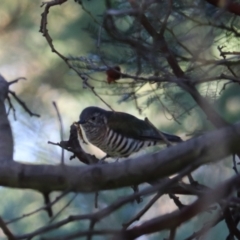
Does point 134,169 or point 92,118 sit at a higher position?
point 92,118

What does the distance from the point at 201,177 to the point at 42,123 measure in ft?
5.06

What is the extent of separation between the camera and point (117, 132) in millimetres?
2621

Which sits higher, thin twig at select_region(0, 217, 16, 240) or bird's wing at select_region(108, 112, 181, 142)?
bird's wing at select_region(108, 112, 181, 142)

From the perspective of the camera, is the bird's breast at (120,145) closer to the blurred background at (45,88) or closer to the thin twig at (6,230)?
the blurred background at (45,88)

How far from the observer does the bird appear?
248 cm

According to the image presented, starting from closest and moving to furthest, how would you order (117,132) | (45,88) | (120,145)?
(120,145), (117,132), (45,88)

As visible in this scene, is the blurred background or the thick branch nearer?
the thick branch

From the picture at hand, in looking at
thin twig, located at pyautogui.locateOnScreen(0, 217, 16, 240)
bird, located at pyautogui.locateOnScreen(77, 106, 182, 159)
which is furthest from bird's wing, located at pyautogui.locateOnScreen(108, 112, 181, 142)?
thin twig, located at pyautogui.locateOnScreen(0, 217, 16, 240)

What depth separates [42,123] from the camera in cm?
304

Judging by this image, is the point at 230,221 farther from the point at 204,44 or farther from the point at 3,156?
the point at 3,156

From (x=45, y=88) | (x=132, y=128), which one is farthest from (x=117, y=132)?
(x=45, y=88)

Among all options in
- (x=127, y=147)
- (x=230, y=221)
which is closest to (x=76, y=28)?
(x=127, y=147)

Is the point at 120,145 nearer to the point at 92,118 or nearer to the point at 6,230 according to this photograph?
the point at 92,118

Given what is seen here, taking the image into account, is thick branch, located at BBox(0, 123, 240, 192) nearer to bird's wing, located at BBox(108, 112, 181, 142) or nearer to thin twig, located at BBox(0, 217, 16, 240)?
thin twig, located at BBox(0, 217, 16, 240)
